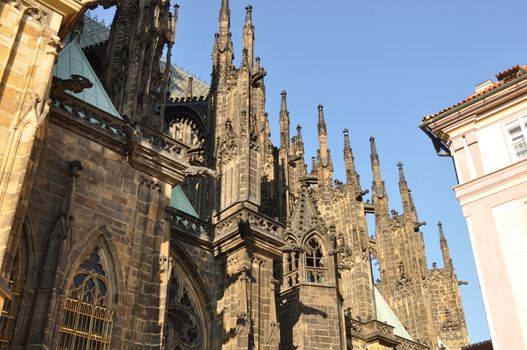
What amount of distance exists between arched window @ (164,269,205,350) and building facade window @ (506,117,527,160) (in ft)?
27.3

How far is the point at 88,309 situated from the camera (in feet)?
38.3

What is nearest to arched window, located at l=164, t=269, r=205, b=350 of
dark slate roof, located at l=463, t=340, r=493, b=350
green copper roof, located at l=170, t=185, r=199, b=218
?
green copper roof, located at l=170, t=185, r=199, b=218

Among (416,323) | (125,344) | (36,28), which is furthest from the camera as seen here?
(416,323)

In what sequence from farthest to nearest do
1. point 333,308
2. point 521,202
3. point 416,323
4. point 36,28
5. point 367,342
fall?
1. point 416,323
2. point 367,342
3. point 333,308
4. point 521,202
5. point 36,28

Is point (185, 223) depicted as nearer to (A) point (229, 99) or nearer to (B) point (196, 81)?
(A) point (229, 99)

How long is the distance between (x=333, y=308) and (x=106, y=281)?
28.2 ft

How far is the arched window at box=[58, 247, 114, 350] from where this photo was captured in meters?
11.3

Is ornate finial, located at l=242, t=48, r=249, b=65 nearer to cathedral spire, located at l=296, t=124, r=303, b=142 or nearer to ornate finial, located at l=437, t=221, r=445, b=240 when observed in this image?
cathedral spire, located at l=296, t=124, r=303, b=142

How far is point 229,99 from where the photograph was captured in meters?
19.4

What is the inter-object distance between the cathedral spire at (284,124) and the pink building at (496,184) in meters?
10.2

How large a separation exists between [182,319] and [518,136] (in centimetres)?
887

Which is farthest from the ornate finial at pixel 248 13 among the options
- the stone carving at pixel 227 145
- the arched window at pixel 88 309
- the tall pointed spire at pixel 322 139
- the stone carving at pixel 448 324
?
the stone carving at pixel 448 324

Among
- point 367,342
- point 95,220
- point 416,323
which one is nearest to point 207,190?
point 95,220

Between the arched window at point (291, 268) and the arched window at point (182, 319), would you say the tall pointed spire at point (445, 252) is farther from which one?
the arched window at point (182, 319)
